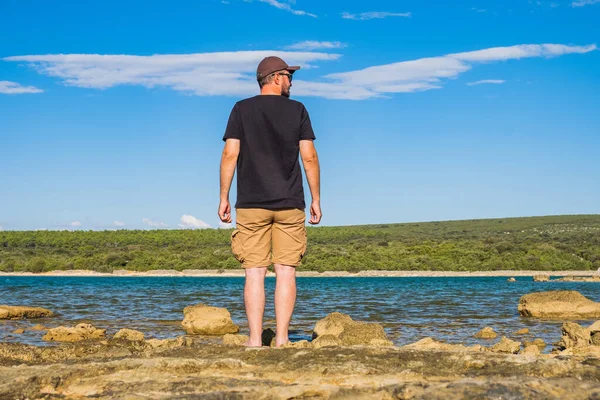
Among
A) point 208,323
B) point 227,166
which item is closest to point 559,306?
point 208,323

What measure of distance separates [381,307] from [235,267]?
46.0 m

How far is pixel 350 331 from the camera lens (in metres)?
9.40

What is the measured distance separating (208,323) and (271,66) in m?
7.35

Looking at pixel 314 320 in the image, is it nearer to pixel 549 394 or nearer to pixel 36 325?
pixel 36 325

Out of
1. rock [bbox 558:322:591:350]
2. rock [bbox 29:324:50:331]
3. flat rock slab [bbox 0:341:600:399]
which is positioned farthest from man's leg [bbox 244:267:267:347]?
rock [bbox 29:324:50:331]

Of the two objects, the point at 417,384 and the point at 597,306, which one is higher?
the point at 417,384

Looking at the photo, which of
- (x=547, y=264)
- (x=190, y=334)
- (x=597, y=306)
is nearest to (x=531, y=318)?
(x=597, y=306)

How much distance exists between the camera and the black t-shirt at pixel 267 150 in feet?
19.3

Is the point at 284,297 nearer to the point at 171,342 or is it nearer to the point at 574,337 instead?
the point at 171,342

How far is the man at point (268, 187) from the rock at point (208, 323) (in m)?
6.75

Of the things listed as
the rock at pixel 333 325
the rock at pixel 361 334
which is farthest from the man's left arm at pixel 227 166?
the rock at pixel 333 325

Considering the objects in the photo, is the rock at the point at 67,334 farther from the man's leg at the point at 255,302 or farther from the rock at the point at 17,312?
the man's leg at the point at 255,302

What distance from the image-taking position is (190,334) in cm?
1256

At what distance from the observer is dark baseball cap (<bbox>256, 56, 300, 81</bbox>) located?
603cm
